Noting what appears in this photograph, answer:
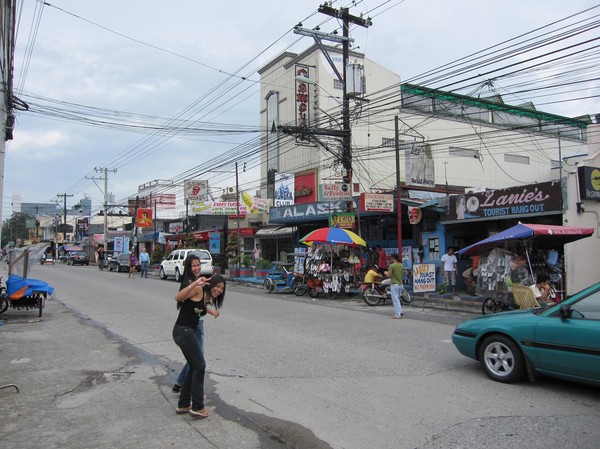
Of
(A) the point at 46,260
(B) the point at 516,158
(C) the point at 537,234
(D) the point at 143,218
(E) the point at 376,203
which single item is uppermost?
(B) the point at 516,158

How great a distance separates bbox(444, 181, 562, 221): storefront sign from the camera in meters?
14.9

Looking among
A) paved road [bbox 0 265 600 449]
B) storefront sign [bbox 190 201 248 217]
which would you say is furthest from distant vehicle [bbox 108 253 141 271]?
paved road [bbox 0 265 600 449]

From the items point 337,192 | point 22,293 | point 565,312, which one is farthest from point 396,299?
point 22,293

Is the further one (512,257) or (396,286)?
(396,286)

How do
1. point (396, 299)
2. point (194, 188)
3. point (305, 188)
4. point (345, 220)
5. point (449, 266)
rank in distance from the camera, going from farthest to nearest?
1. point (194, 188)
2. point (305, 188)
3. point (345, 220)
4. point (449, 266)
5. point (396, 299)

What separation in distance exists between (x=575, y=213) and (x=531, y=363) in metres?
10.7

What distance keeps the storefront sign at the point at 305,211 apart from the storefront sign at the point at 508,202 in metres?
4.97

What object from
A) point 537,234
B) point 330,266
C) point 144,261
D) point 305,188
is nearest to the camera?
point 537,234

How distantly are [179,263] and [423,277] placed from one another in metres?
15.3

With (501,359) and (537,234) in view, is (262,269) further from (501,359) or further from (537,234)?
(501,359)

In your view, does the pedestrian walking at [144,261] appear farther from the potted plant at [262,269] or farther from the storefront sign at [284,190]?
the storefront sign at [284,190]

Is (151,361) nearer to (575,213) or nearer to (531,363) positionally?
(531,363)

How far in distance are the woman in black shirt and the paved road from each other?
195mm

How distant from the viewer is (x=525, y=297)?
986cm
